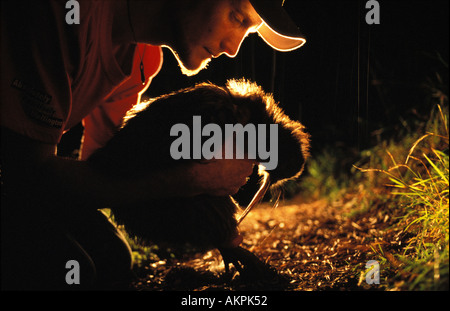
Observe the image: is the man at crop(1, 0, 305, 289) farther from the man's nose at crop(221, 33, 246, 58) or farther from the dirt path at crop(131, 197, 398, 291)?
the dirt path at crop(131, 197, 398, 291)

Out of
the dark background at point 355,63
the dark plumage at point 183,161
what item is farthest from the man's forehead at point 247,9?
the dark background at point 355,63

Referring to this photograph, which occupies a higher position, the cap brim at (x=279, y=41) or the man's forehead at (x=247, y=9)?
the man's forehead at (x=247, y=9)

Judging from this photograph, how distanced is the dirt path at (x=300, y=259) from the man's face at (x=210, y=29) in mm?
794

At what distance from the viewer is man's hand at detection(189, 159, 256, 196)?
146 cm

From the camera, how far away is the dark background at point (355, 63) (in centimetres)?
321

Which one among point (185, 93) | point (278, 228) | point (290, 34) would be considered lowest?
point (278, 228)

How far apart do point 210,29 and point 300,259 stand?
3.88ft

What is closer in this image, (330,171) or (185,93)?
(185,93)

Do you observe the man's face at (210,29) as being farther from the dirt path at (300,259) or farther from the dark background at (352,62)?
the dark background at (352,62)

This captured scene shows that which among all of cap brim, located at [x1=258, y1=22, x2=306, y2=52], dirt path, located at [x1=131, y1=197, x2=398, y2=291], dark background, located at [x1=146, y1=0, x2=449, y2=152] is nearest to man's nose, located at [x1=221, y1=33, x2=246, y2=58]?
cap brim, located at [x1=258, y1=22, x2=306, y2=52]

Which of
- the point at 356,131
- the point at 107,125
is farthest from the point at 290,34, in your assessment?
the point at 356,131

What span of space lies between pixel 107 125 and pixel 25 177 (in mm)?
744

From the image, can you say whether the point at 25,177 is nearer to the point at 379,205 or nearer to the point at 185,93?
the point at 185,93

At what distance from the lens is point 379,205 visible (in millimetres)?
2520
